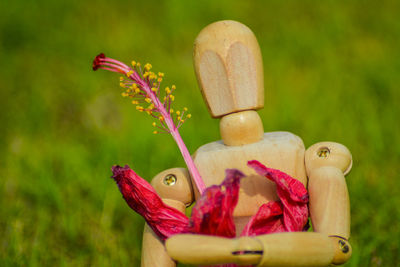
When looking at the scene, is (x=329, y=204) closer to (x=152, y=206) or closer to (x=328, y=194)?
(x=328, y=194)

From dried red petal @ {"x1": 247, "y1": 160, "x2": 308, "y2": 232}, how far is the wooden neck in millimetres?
66

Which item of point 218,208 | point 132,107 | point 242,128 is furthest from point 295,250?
point 132,107

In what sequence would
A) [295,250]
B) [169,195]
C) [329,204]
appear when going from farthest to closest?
[169,195] → [329,204] → [295,250]

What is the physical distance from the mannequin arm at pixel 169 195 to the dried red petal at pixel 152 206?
0.11 ft

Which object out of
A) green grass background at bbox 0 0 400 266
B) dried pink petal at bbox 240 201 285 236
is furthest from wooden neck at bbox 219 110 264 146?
green grass background at bbox 0 0 400 266

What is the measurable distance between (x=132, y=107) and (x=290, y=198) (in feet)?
3.90

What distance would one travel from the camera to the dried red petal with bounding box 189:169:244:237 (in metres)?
0.61

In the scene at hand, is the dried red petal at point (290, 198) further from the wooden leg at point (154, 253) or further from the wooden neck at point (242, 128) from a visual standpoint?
the wooden leg at point (154, 253)

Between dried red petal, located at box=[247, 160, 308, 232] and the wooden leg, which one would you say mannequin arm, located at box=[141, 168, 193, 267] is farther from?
dried red petal, located at box=[247, 160, 308, 232]

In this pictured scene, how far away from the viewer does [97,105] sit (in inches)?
A: 70.5

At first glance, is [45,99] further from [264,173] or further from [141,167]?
[264,173]

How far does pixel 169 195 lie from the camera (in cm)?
77

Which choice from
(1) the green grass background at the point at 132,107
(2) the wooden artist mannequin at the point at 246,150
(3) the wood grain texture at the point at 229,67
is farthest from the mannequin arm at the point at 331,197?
(1) the green grass background at the point at 132,107

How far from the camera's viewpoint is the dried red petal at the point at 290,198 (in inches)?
26.1
